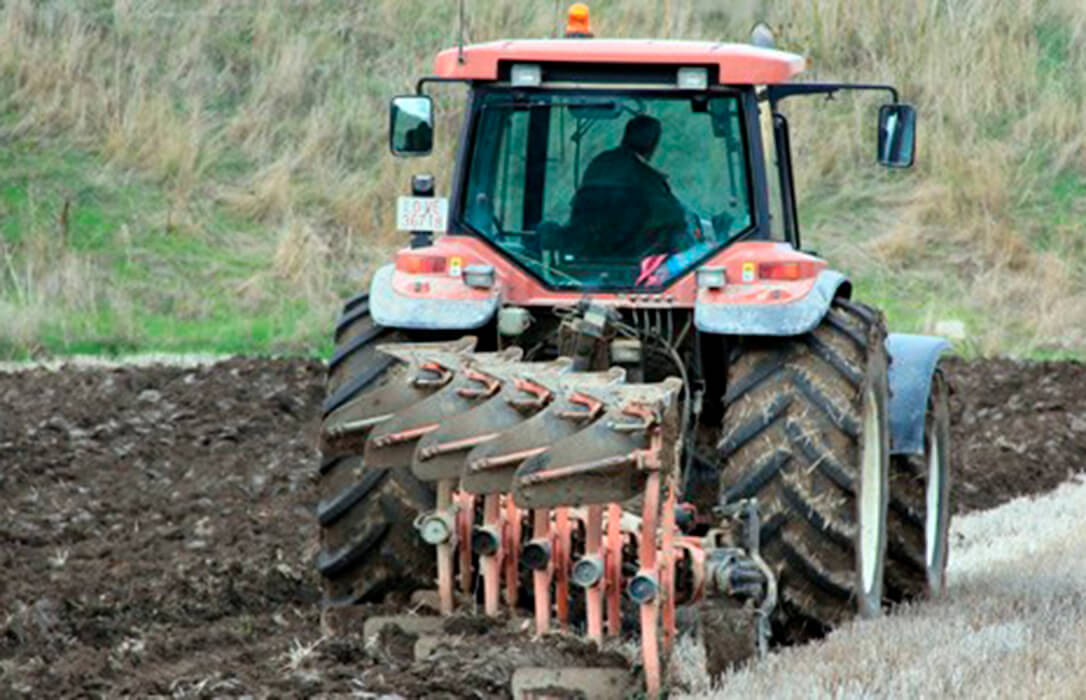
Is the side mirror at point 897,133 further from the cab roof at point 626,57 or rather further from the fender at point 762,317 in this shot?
the fender at point 762,317

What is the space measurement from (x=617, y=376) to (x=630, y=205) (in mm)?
1205

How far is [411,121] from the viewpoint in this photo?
8398 mm

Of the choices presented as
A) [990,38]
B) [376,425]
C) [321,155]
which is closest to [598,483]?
[376,425]

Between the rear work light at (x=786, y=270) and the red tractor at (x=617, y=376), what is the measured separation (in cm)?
1

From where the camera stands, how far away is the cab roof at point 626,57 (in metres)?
8.07

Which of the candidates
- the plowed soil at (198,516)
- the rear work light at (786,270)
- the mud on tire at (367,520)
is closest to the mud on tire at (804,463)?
the rear work light at (786,270)

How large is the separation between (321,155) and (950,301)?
266 inches

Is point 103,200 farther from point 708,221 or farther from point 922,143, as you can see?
point 708,221

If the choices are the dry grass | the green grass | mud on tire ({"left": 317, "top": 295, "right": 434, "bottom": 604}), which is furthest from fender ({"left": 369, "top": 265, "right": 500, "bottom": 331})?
the green grass

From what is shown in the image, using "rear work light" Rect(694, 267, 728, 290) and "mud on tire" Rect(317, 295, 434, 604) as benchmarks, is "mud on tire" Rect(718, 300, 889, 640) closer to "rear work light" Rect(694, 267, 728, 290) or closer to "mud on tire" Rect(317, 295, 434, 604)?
"rear work light" Rect(694, 267, 728, 290)

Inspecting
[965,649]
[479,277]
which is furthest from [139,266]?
[965,649]

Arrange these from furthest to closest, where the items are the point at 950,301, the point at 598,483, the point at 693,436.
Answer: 1. the point at 950,301
2. the point at 693,436
3. the point at 598,483

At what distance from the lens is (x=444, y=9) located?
27188mm

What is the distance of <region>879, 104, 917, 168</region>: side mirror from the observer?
8625 millimetres
